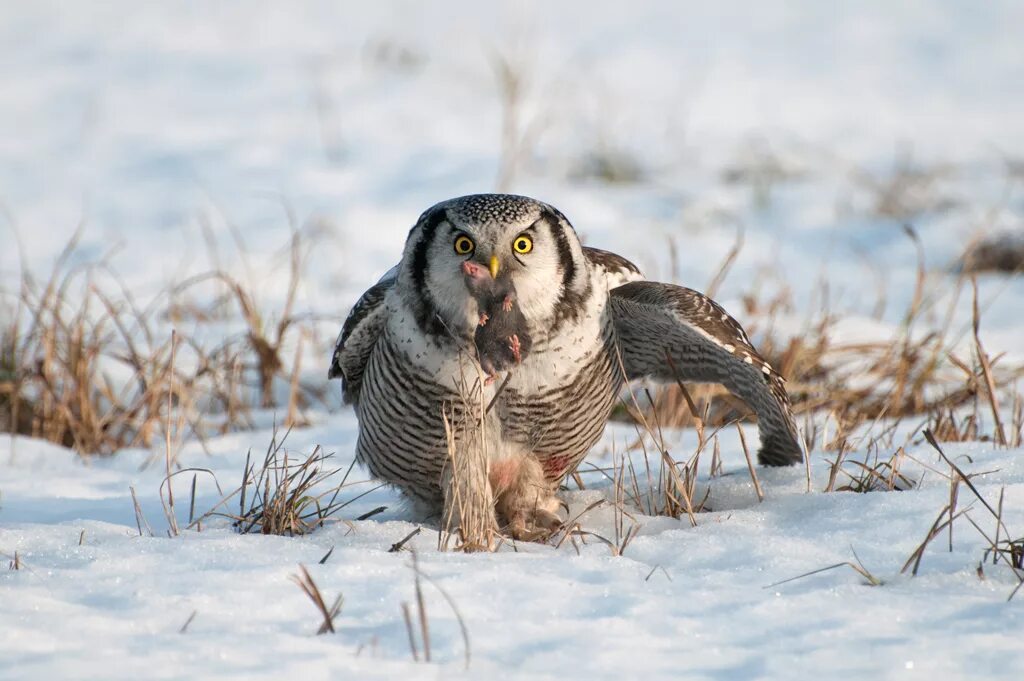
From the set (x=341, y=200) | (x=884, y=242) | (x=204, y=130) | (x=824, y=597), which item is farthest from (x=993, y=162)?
(x=824, y=597)

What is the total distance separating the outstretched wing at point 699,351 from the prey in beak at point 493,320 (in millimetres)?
471

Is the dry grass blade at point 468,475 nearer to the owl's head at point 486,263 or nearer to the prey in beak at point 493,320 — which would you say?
the prey in beak at point 493,320

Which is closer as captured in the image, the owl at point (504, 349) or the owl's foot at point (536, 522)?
the owl at point (504, 349)

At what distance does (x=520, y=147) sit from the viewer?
9438 mm

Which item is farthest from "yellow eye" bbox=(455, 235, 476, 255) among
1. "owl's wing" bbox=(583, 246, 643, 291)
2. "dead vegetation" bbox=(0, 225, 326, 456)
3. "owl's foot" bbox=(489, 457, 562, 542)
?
"dead vegetation" bbox=(0, 225, 326, 456)

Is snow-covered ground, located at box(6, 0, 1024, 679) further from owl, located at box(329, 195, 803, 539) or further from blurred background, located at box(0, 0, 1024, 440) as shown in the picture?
owl, located at box(329, 195, 803, 539)

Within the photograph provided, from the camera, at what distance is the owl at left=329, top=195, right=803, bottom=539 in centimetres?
355

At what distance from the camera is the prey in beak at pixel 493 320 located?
353cm

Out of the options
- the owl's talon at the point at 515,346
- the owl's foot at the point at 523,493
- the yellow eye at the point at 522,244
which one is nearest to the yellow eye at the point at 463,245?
the yellow eye at the point at 522,244

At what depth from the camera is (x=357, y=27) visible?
13.8 metres

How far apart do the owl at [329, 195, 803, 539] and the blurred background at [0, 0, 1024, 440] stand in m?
1.88

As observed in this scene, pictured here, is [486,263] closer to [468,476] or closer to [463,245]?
[463,245]

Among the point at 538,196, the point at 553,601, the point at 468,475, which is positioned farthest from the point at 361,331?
the point at 538,196

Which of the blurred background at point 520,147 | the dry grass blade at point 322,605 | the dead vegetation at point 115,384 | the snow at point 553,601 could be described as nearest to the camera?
the snow at point 553,601
